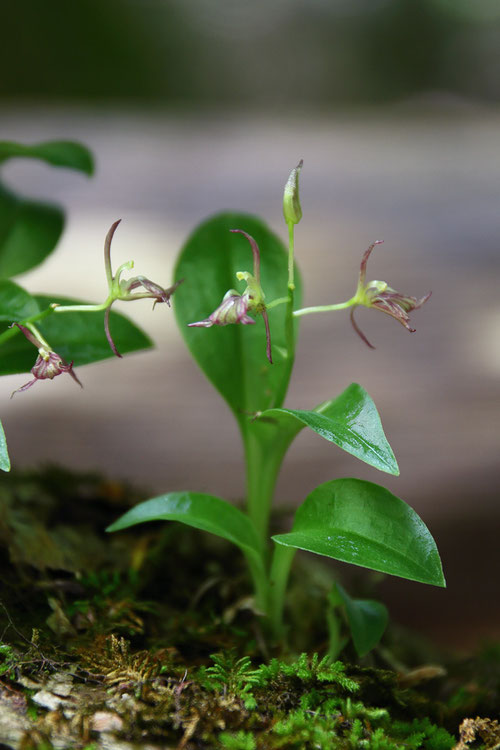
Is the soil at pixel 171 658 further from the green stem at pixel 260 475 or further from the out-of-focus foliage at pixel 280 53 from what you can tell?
the out-of-focus foliage at pixel 280 53

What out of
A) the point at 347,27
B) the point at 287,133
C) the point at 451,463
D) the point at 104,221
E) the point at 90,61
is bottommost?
the point at 451,463

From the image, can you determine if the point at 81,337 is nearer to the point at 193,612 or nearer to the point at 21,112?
the point at 193,612

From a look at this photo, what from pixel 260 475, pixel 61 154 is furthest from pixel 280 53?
pixel 260 475

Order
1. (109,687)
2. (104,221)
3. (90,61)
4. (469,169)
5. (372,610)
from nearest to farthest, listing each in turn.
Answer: (109,687)
(372,610)
(104,221)
(469,169)
(90,61)

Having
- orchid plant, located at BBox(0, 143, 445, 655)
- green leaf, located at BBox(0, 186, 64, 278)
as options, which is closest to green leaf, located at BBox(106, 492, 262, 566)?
orchid plant, located at BBox(0, 143, 445, 655)

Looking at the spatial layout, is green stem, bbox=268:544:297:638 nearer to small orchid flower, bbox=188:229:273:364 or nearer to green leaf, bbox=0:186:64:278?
small orchid flower, bbox=188:229:273:364

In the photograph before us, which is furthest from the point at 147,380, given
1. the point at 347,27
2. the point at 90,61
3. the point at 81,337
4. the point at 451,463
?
the point at 347,27

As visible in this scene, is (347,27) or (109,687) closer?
(109,687)

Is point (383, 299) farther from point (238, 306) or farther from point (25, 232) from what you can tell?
point (25, 232)
